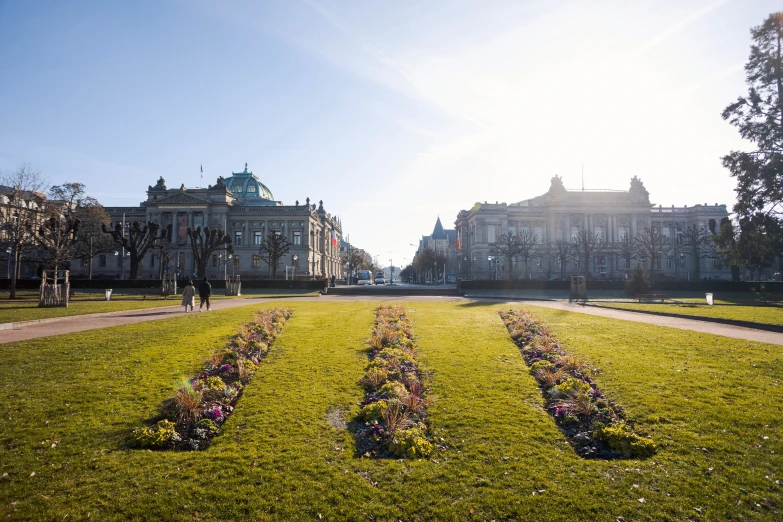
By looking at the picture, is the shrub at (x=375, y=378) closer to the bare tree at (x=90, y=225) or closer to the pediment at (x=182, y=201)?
the bare tree at (x=90, y=225)

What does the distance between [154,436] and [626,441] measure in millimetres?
8021

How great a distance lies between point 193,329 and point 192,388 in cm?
829

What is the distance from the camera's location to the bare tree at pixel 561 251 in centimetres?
7994

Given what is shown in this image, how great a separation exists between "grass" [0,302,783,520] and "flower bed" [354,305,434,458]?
A: 326 mm

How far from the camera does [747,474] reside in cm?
623

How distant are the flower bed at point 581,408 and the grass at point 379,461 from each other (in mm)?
316

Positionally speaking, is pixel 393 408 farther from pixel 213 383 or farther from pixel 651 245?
pixel 651 245

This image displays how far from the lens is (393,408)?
8508 mm

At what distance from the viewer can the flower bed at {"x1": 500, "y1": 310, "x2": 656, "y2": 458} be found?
23.6ft

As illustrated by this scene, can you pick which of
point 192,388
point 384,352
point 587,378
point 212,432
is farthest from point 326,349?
point 587,378

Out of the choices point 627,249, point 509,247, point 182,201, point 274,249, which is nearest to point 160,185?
point 182,201

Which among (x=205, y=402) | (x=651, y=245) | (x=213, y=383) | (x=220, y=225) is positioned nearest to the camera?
(x=205, y=402)

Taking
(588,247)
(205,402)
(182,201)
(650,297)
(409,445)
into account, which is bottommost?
(409,445)

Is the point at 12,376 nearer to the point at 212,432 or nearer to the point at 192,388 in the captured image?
the point at 192,388
